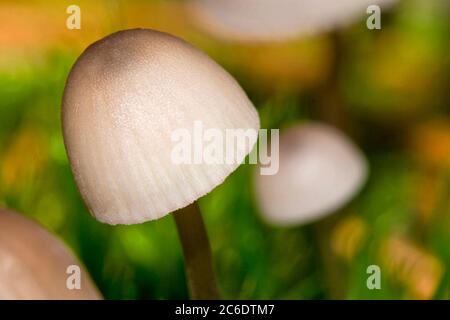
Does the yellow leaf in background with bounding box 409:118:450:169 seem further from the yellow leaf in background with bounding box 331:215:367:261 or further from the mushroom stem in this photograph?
the mushroom stem

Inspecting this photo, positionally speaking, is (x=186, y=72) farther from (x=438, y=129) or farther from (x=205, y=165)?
(x=438, y=129)

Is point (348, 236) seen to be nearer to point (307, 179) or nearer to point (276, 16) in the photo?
point (307, 179)

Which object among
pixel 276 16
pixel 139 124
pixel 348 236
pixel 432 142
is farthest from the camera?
pixel 432 142

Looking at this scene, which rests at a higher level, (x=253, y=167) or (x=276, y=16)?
(x=276, y=16)

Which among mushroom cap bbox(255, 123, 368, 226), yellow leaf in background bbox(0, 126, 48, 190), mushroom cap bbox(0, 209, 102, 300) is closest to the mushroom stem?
mushroom cap bbox(0, 209, 102, 300)

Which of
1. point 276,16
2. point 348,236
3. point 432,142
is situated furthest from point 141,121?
point 432,142
